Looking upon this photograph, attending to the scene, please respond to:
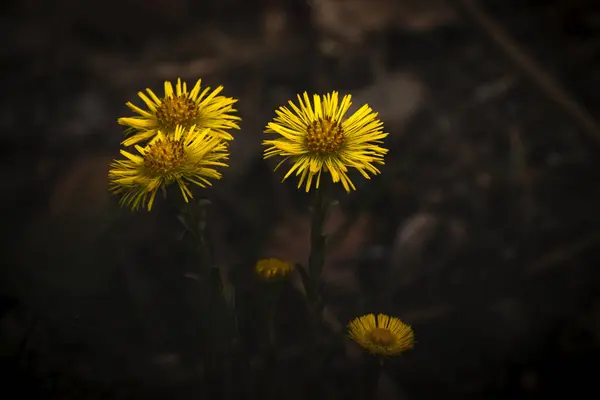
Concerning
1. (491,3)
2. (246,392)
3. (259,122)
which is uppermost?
(491,3)

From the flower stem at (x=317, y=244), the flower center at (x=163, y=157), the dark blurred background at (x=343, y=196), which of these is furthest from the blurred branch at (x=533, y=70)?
the flower center at (x=163, y=157)

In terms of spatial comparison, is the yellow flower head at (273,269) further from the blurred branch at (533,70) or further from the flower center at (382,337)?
the blurred branch at (533,70)

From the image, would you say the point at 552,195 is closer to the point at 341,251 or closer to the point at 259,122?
the point at 341,251

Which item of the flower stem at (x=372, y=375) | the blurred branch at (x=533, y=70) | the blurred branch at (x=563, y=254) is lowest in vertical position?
the flower stem at (x=372, y=375)

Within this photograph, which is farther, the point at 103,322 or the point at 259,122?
the point at 259,122

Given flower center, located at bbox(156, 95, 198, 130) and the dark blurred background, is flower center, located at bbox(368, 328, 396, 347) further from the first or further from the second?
flower center, located at bbox(156, 95, 198, 130)

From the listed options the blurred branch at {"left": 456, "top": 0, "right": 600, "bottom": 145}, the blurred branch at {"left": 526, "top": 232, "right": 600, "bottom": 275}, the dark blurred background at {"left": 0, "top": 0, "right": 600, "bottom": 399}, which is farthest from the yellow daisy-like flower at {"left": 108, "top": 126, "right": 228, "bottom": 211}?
the blurred branch at {"left": 456, "top": 0, "right": 600, "bottom": 145}

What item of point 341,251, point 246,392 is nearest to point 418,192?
point 341,251
